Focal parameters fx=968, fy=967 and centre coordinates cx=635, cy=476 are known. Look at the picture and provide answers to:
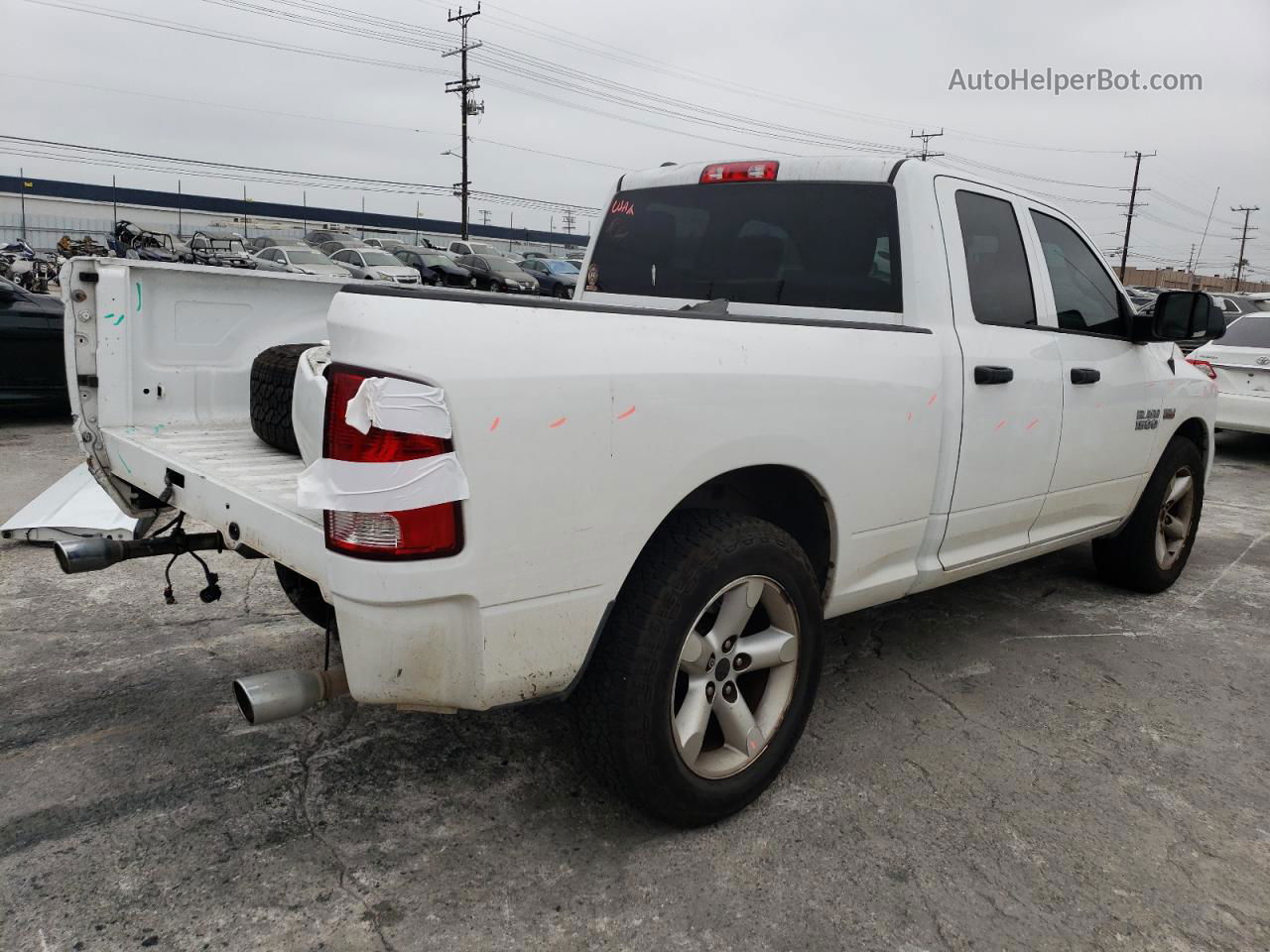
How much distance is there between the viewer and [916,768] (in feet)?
10.1

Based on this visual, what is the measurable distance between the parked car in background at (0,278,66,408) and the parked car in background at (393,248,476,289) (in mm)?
23755

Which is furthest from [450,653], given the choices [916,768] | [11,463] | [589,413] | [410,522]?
[11,463]

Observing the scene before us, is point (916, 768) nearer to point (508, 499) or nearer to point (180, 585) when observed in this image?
point (508, 499)

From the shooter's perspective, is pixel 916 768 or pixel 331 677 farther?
pixel 916 768

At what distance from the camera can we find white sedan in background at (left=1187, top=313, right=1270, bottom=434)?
31.6 feet

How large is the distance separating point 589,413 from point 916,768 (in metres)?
1.73

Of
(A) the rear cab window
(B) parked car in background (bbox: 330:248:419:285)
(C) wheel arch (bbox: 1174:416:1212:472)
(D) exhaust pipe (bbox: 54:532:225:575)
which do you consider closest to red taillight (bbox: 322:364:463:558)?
(D) exhaust pipe (bbox: 54:532:225:575)

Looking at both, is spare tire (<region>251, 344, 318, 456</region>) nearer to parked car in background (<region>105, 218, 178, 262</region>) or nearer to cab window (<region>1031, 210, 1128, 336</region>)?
cab window (<region>1031, 210, 1128, 336</region>)

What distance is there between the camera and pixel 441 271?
112 ft

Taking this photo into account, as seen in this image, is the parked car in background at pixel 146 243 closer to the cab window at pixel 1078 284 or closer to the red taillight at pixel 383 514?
the cab window at pixel 1078 284

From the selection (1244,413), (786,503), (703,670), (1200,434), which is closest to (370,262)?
(1244,413)

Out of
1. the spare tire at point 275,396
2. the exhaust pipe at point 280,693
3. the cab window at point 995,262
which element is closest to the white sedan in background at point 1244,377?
the cab window at point 995,262

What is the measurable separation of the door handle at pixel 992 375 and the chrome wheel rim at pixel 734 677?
1.15m

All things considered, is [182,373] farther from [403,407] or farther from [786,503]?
[786,503]
